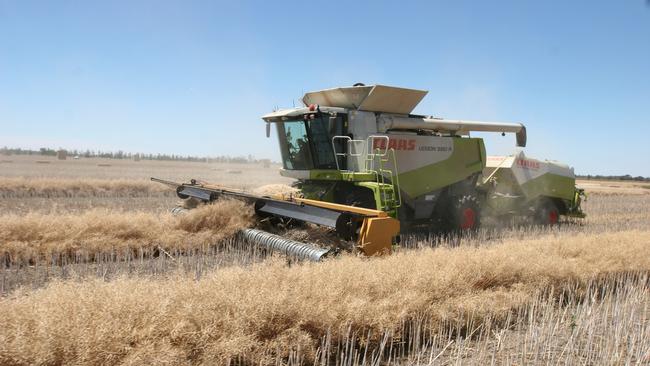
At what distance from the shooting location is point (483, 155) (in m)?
9.63

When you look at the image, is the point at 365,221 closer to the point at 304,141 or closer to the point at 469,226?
the point at 304,141

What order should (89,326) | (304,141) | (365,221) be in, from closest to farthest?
(89,326)
(365,221)
(304,141)

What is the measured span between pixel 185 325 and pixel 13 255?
406 centimetres

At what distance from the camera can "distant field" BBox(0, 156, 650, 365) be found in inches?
105

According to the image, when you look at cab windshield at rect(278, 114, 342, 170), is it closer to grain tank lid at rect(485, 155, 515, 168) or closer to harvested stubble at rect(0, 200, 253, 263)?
harvested stubble at rect(0, 200, 253, 263)

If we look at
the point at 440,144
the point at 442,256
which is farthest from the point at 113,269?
the point at 440,144

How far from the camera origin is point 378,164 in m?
7.74

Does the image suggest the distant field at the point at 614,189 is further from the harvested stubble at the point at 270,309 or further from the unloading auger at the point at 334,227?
the harvested stubble at the point at 270,309

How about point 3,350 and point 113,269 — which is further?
point 113,269

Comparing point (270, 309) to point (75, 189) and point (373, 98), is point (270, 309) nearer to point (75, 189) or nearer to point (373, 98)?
point (373, 98)

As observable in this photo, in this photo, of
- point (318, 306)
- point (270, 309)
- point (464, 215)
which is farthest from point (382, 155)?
point (270, 309)

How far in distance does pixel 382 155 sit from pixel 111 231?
3.80 meters

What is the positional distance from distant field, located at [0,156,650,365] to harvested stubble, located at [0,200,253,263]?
0.03 metres

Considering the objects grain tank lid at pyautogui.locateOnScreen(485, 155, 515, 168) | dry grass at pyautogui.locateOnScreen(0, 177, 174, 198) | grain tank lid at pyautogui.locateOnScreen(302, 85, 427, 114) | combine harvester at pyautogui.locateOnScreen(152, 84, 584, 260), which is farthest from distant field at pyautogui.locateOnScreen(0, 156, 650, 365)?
dry grass at pyautogui.locateOnScreen(0, 177, 174, 198)
